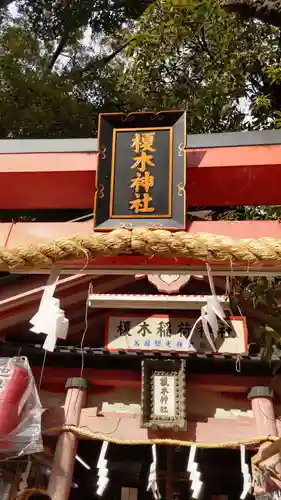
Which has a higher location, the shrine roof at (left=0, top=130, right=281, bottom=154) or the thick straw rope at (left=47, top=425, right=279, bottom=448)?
the shrine roof at (left=0, top=130, right=281, bottom=154)

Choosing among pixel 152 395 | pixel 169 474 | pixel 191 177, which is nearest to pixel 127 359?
pixel 152 395

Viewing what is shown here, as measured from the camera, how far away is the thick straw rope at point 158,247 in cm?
200

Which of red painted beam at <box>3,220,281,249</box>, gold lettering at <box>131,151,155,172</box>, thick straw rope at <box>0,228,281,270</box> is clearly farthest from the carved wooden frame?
thick straw rope at <box>0,228,281,270</box>

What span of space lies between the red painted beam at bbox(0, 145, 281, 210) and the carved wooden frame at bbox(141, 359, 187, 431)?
249 cm

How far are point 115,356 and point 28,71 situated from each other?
819 centimetres

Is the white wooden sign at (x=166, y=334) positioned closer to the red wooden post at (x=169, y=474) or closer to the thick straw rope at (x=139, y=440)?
the thick straw rope at (x=139, y=440)

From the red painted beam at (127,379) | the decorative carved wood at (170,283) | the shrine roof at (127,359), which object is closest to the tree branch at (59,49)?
the decorative carved wood at (170,283)

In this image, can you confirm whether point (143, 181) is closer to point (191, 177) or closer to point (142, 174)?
point (142, 174)

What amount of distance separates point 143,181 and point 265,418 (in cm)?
342

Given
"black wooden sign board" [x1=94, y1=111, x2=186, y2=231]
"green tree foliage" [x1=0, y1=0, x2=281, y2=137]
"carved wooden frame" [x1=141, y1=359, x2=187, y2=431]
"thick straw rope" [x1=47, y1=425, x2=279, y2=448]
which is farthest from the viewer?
"green tree foliage" [x1=0, y1=0, x2=281, y2=137]

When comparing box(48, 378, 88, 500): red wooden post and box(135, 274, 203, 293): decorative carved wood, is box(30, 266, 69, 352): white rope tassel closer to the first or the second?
box(48, 378, 88, 500): red wooden post

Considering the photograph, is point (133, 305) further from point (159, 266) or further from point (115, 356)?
point (159, 266)

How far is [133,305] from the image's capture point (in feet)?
19.2

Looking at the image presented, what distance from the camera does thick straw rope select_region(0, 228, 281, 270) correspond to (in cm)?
200
